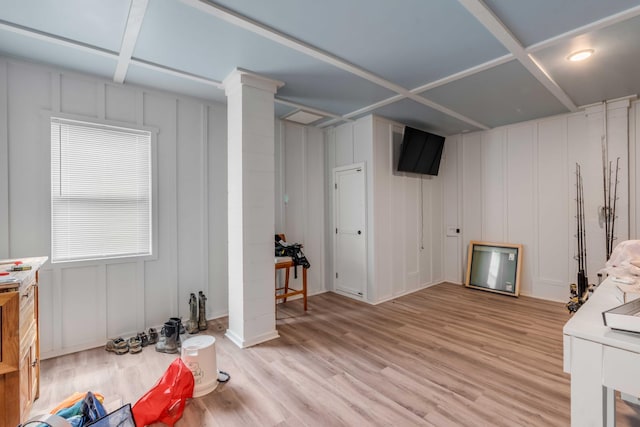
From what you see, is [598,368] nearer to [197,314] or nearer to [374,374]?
[374,374]

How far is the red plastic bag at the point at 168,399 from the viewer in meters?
1.84

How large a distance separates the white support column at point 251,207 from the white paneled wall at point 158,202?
0.66m

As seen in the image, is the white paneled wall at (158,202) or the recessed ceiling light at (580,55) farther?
the white paneled wall at (158,202)

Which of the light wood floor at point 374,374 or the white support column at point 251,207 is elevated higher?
the white support column at point 251,207

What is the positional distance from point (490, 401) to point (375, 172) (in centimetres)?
286

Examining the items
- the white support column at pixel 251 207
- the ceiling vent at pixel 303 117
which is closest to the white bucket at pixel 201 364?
the white support column at pixel 251 207

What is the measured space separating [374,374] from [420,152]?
3356mm

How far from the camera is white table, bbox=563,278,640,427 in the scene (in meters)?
1.01

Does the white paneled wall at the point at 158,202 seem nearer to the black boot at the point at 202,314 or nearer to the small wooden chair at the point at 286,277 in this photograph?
the black boot at the point at 202,314

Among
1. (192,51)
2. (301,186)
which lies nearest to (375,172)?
(301,186)

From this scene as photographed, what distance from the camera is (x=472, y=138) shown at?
16.3ft

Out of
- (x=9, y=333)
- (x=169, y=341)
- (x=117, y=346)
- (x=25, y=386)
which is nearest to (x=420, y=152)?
(x=169, y=341)

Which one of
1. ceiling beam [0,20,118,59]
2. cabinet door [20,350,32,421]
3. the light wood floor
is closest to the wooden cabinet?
cabinet door [20,350,32,421]

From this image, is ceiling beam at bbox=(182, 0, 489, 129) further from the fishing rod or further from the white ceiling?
the fishing rod
